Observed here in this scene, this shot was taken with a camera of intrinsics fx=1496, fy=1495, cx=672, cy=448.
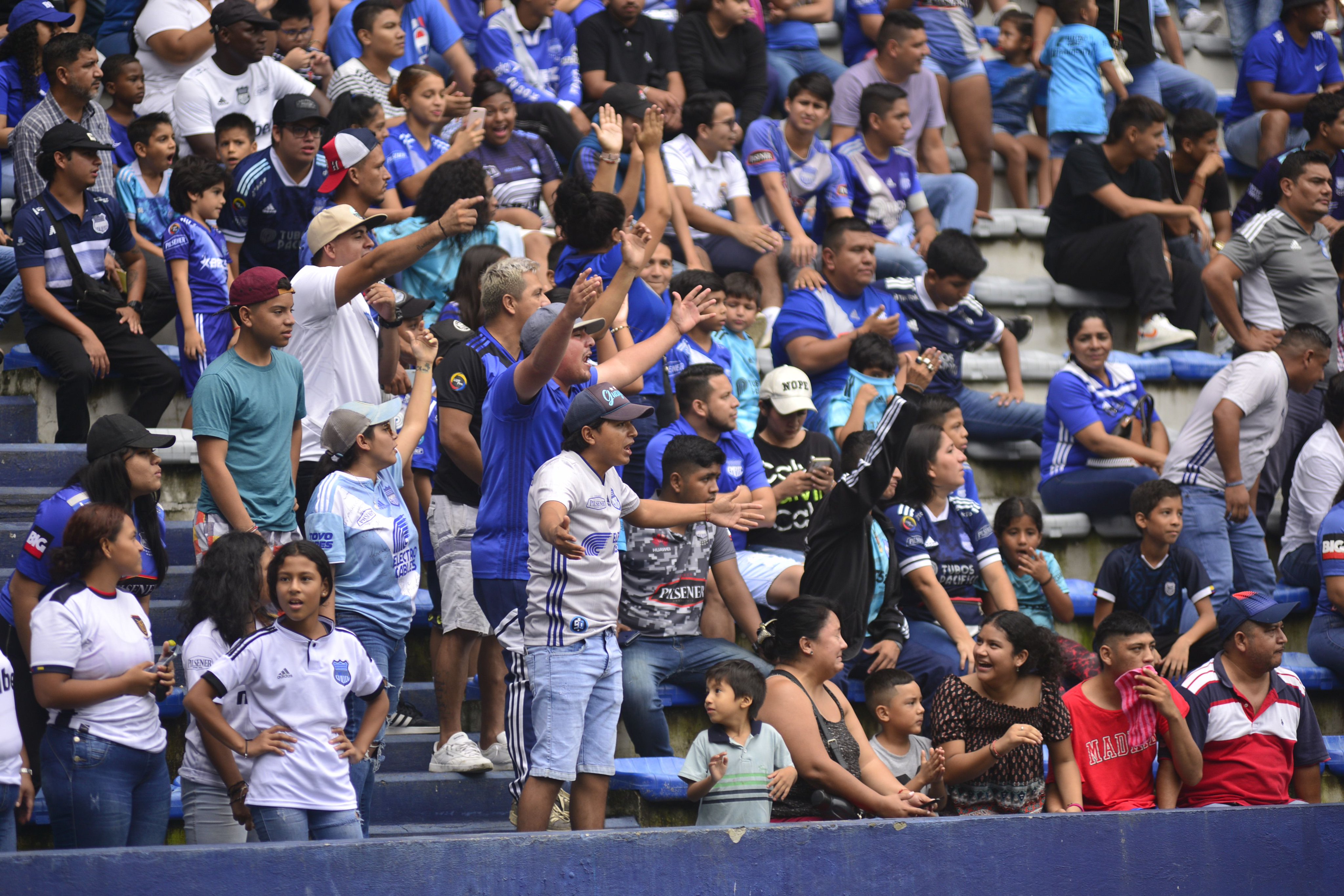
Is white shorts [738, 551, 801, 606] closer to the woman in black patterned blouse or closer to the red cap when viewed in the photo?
the woman in black patterned blouse

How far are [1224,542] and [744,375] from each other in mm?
2645

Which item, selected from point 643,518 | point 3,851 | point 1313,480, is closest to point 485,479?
point 643,518

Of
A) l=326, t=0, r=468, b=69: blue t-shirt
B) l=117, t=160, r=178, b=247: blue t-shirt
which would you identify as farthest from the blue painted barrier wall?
l=326, t=0, r=468, b=69: blue t-shirt

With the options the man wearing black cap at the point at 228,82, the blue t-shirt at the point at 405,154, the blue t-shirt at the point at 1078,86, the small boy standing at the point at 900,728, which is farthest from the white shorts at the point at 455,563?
the blue t-shirt at the point at 1078,86

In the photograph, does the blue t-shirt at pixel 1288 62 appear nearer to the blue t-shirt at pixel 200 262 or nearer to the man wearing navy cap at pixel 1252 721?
the man wearing navy cap at pixel 1252 721

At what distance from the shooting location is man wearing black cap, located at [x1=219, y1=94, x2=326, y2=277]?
7285mm

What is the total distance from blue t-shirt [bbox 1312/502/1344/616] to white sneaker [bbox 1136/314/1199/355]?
2180 mm

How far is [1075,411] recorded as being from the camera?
8180 mm

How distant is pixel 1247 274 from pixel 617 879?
20.8 ft

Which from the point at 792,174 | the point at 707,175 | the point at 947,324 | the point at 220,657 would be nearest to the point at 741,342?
the point at 947,324

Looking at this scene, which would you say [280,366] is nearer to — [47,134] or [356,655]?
[356,655]

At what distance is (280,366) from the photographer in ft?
18.9

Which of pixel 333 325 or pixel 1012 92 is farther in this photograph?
pixel 1012 92

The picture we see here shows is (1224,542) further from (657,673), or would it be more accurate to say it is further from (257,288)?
(257,288)
